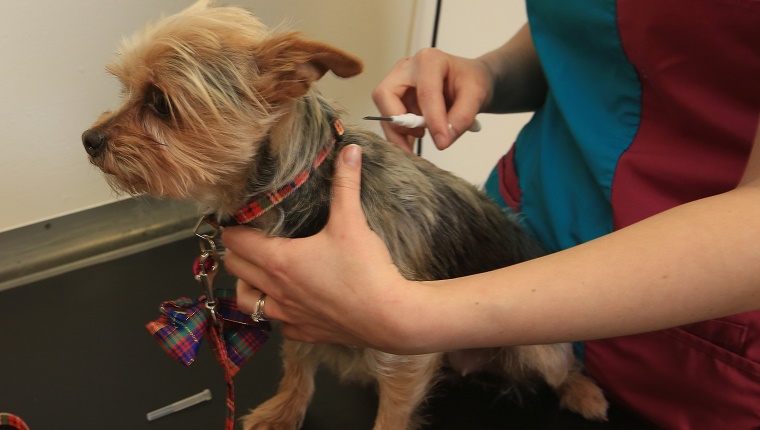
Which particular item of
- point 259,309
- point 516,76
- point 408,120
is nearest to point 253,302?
point 259,309

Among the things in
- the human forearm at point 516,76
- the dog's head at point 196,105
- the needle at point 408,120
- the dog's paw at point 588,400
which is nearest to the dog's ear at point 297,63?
the dog's head at point 196,105

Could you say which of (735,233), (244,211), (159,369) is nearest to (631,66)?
(735,233)

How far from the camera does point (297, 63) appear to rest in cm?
62

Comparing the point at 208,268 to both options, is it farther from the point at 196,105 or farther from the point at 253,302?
the point at 196,105

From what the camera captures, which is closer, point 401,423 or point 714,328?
point 714,328

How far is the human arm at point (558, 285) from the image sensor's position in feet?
1.70

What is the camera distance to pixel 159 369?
3.19ft

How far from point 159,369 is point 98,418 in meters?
0.12

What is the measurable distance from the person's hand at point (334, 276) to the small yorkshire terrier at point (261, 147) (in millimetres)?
47

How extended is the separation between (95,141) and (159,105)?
92 mm

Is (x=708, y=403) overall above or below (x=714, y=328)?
below

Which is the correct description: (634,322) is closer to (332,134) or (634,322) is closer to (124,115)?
(332,134)

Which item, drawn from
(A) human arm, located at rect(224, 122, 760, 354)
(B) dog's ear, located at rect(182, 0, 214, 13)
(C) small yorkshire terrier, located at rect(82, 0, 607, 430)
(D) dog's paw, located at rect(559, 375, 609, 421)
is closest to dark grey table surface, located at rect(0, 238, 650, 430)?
(D) dog's paw, located at rect(559, 375, 609, 421)

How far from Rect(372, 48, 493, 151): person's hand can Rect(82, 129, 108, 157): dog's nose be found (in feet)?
1.43
